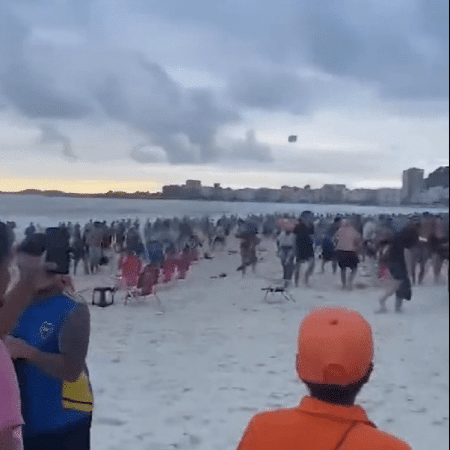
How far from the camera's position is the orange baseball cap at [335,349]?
1206 millimetres

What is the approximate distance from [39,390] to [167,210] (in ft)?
208

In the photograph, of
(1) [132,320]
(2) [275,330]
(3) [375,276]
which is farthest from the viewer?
(3) [375,276]

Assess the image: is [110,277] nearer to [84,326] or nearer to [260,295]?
[260,295]

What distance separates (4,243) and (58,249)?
1.02ft

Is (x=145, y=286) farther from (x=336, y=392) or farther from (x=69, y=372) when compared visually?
(x=336, y=392)

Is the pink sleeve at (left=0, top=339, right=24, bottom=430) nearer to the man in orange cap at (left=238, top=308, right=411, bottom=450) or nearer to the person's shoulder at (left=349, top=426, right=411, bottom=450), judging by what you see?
the man in orange cap at (left=238, top=308, right=411, bottom=450)

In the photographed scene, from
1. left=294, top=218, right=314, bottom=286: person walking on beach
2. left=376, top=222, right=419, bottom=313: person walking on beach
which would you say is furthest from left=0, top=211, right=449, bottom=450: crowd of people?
left=294, top=218, right=314, bottom=286: person walking on beach

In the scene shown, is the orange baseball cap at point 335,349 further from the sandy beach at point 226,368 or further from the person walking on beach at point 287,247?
the person walking on beach at point 287,247

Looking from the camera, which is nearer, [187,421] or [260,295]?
[187,421]

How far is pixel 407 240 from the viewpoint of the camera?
9.55m

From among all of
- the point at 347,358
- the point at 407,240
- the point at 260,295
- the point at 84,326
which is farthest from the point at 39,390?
the point at 260,295

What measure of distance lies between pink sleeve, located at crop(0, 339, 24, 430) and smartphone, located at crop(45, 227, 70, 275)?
19.0 inches

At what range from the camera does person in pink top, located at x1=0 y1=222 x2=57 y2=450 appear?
1373 mm

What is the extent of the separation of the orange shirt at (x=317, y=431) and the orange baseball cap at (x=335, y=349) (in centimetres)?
5
